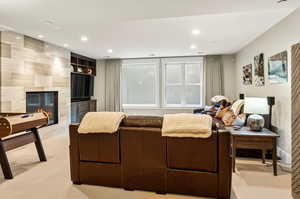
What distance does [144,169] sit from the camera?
2391mm

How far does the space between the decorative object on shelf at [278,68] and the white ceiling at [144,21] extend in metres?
0.65

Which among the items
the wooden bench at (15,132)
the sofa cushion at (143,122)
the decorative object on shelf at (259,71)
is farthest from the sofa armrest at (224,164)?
the decorative object on shelf at (259,71)

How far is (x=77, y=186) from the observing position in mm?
2570

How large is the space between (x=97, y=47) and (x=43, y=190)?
4231 millimetres

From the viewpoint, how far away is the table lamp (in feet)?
10.4

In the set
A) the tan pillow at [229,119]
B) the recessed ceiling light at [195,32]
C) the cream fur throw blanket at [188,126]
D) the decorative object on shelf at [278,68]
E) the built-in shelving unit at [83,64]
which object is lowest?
the tan pillow at [229,119]

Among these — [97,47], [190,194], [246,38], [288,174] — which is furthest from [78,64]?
[288,174]

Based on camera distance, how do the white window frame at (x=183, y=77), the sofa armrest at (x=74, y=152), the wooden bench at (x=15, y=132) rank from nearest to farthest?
the sofa armrest at (x=74, y=152) → the wooden bench at (x=15, y=132) → the white window frame at (x=183, y=77)

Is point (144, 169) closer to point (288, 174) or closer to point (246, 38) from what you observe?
point (288, 174)

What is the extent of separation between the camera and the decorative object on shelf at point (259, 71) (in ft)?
14.7

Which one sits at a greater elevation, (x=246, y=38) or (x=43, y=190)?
(x=246, y=38)

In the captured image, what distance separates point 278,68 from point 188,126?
2.47 meters

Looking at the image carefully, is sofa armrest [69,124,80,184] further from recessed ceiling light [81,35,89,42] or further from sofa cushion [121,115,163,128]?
recessed ceiling light [81,35,89,42]

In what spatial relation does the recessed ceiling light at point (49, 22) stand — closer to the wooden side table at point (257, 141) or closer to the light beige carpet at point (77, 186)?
the light beige carpet at point (77, 186)
